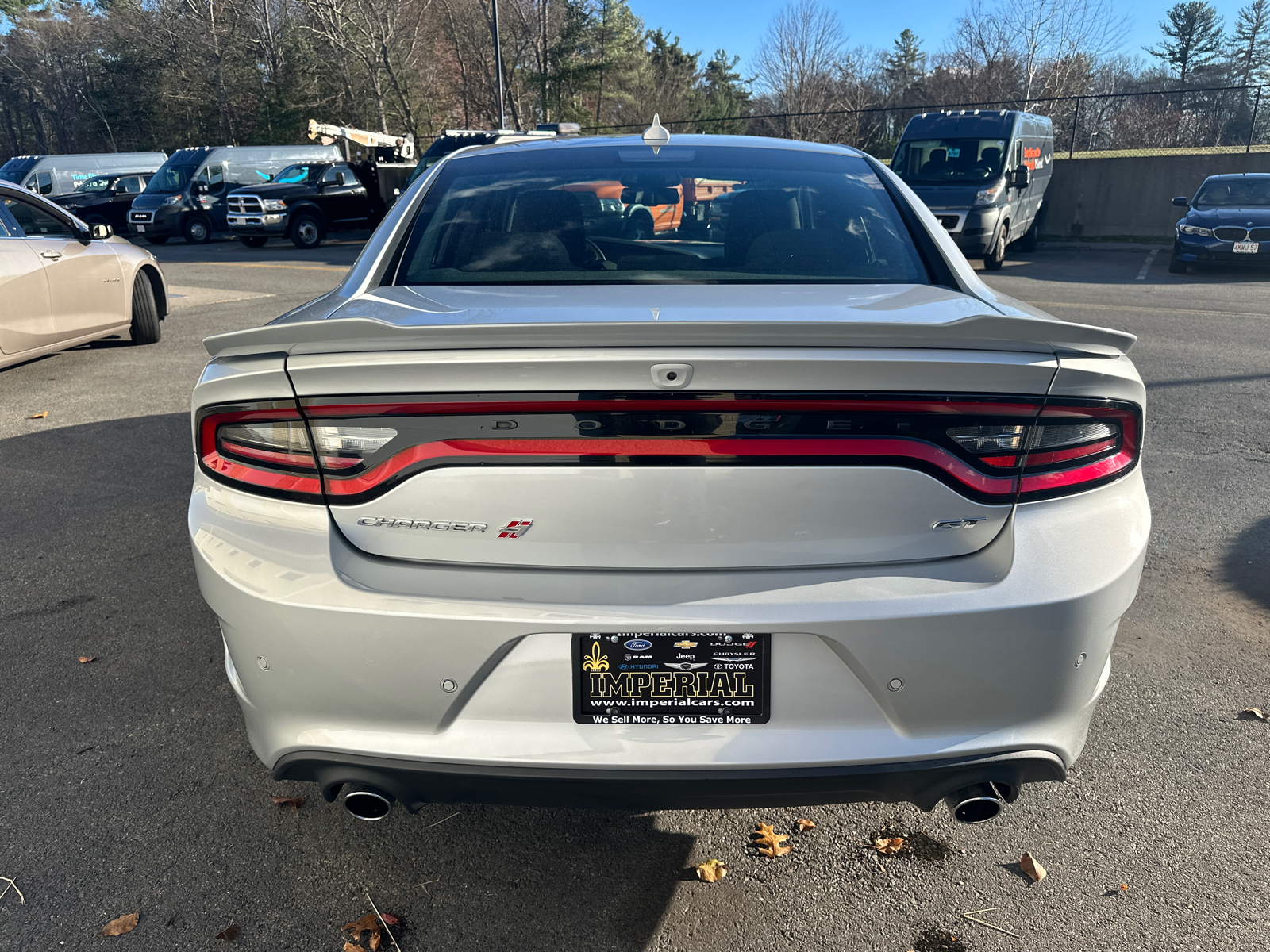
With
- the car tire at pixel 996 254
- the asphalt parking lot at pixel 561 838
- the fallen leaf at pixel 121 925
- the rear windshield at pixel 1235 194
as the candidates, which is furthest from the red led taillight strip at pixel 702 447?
the rear windshield at pixel 1235 194

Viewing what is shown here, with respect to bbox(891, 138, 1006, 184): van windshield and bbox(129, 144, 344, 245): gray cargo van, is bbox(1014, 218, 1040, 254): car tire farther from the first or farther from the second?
bbox(129, 144, 344, 245): gray cargo van

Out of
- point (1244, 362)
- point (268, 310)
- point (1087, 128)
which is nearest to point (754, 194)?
point (1244, 362)

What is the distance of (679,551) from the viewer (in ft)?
5.98

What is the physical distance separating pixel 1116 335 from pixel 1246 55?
71.2 meters

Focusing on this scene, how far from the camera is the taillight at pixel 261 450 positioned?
190cm

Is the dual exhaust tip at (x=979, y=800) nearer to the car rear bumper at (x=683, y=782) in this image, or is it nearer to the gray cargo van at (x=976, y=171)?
the car rear bumper at (x=683, y=782)

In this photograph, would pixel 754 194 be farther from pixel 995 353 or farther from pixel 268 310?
pixel 268 310

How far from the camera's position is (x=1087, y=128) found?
77.8 feet

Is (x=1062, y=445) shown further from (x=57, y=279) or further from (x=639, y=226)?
(x=57, y=279)

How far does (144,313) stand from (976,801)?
9.36 meters

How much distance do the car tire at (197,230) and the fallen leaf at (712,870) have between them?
26389 millimetres

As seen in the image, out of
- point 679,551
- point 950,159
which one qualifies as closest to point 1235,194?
point 950,159

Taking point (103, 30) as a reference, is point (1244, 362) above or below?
below

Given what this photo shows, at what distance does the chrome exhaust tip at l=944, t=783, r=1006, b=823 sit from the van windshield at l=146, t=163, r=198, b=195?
27.4 m
